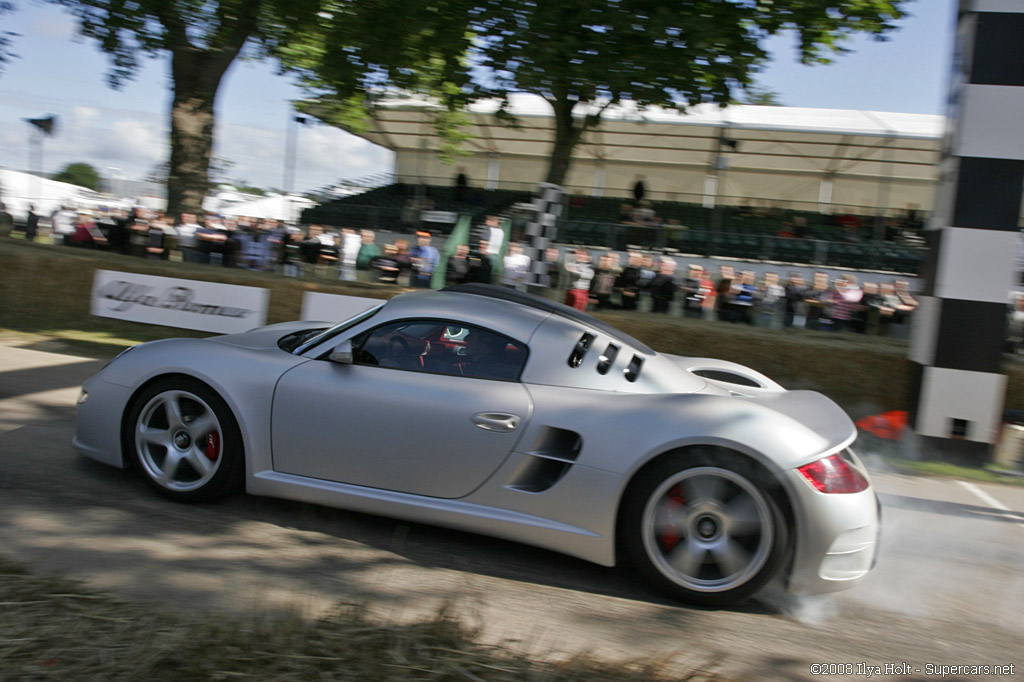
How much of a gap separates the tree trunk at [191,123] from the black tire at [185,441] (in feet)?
41.4

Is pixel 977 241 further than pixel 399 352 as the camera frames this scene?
Yes

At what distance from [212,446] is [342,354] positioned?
86 cm

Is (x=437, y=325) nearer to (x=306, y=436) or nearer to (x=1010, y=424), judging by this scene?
(x=306, y=436)

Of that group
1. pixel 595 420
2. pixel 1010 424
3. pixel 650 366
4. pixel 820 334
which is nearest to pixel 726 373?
pixel 650 366

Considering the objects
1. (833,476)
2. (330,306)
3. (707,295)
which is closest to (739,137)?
(707,295)

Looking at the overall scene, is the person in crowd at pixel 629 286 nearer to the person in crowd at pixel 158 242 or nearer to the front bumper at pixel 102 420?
the person in crowd at pixel 158 242

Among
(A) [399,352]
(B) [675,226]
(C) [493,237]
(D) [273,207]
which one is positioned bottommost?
(A) [399,352]

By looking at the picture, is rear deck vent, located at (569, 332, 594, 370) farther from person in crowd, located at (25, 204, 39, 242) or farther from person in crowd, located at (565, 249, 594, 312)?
person in crowd, located at (25, 204, 39, 242)

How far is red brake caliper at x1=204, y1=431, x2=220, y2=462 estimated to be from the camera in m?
4.11

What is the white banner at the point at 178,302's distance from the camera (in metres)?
10.3

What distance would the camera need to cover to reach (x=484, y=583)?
3551 mm

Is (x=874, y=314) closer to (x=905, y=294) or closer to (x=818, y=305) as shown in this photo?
(x=818, y=305)

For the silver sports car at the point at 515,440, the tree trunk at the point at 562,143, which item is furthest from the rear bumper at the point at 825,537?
the tree trunk at the point at 562,143

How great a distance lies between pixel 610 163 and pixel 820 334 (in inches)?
685
